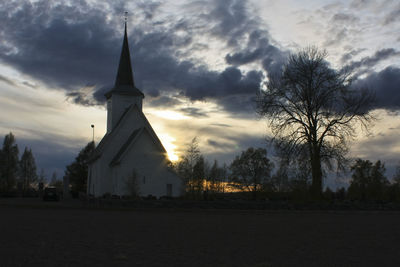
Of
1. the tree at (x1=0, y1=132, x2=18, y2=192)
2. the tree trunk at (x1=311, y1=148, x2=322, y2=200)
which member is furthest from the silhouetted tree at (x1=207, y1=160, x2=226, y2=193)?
the tree at (x1=0, y1=132, x2=18, y2=192)

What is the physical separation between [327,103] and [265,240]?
22385mm

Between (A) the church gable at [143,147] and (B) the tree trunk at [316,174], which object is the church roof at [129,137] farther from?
(B) the tree trunk at [316,174]

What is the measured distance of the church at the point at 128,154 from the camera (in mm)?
41688

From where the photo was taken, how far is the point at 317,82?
33281 millimetres

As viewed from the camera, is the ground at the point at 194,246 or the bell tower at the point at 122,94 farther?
the bell tower at the point at 122,94

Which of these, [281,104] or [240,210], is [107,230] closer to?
[240,210]

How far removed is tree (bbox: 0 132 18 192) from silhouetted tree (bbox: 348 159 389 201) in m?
55.9

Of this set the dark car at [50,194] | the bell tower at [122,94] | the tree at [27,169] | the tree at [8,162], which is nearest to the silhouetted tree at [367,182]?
the bell tower at [122,94]

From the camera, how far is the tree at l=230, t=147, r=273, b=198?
7431 centimetres

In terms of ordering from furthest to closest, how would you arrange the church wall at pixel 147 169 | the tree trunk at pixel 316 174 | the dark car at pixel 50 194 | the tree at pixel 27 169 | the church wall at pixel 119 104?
the tree at pixel 27 169 < the church wall at pixel 119 104 < the dark car at pixel 50 194 < the church wall at pixel 147 169 < the tree trunk at pixel 316 174

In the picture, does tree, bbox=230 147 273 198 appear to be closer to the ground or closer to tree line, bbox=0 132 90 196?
tree line, bbox=0 132 90 196

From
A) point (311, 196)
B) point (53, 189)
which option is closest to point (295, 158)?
point (311, 196)

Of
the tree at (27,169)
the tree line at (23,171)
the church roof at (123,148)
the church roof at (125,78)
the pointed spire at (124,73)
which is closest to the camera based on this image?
the church roof at (123,148)

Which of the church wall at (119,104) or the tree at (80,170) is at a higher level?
the church wall at (119,104)
